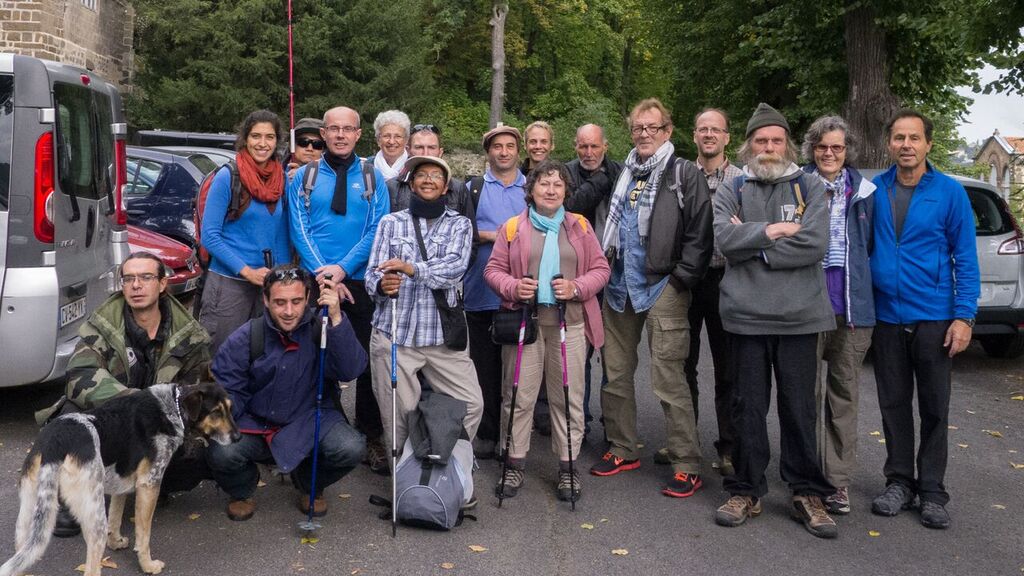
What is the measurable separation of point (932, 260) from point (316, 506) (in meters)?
3.62

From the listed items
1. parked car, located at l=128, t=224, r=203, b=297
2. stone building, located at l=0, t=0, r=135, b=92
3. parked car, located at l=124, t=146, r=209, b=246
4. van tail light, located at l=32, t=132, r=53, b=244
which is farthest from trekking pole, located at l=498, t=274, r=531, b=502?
stone building, located at l=0, t=0, r=135, b=92

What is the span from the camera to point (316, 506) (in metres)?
5.42

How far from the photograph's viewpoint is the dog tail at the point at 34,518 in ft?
12.9

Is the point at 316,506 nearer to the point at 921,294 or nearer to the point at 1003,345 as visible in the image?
the point at 921,294

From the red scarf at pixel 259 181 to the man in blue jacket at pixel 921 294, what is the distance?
3.48 meters

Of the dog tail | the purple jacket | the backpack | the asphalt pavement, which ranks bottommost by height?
the asphalt pavement

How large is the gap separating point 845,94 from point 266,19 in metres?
15.8

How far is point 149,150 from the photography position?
12.2 meters

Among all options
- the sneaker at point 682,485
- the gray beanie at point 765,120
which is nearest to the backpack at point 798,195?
the gray beanie at point 765,120

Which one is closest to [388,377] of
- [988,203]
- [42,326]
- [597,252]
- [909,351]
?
[597,252]

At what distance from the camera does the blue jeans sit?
16.6 ft

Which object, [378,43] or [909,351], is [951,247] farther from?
[378,43]

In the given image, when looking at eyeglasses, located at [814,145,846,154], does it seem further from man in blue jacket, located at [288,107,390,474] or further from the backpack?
man in blue jacket, located at [288,107,390,474]

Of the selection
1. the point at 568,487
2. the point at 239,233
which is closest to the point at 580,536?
the point at 568,487
